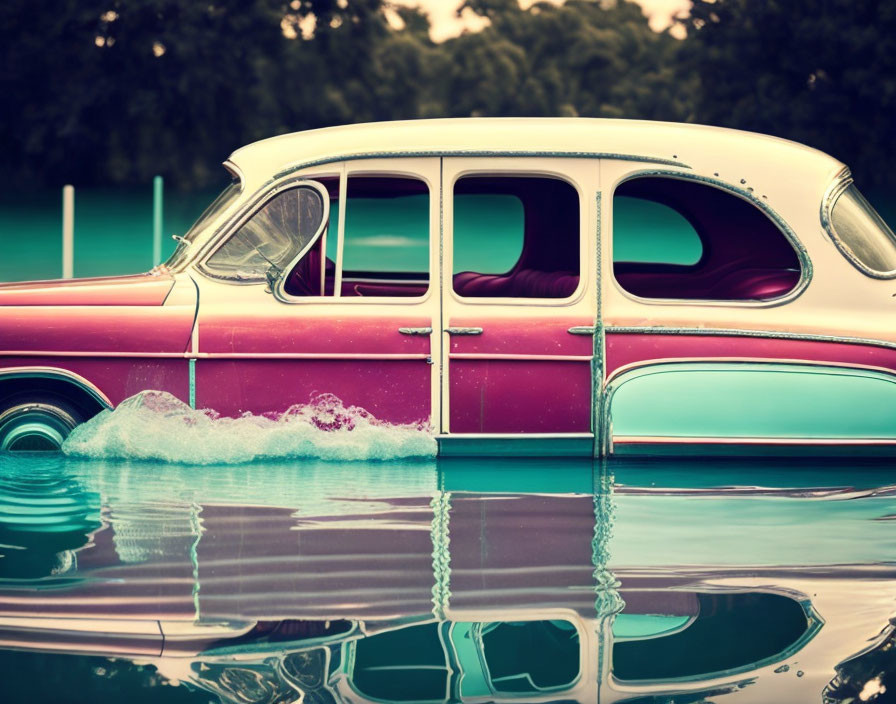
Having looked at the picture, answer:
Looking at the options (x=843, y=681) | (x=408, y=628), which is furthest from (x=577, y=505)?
Answer: (x=843, y=681)

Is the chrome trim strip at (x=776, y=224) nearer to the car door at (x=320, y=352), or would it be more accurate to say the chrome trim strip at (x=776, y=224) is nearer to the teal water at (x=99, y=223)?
the car door at (x=320, y=352)

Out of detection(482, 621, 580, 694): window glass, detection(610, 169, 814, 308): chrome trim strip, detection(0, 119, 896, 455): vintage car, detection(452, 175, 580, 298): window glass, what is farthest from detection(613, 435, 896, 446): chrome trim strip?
detection(482, 621, 580, 694): window glass

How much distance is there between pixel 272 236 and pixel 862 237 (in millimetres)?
3003

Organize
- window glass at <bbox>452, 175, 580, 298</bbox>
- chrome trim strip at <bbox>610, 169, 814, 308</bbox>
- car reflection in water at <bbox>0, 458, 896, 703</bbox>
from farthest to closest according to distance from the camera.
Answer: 1. window glass at <bbox>452, 175, 580, 298</bbox>
2. chrome trim strip at <bbox>610, 169, 814, 308</bbox>
3. car reflection in water at <bbox>0, 458, 896, 703</bbox>

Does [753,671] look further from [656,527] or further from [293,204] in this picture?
[293,204]

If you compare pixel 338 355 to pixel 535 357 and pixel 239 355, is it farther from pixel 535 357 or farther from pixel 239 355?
pixel 535 357

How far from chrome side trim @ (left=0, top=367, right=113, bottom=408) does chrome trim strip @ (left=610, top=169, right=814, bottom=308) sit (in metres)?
2.62

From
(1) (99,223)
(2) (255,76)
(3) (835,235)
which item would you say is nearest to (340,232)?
(3) (835,235)

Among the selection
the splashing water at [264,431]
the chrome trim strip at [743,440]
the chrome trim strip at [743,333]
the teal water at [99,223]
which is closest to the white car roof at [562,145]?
the chrome trim strip at [743,333]

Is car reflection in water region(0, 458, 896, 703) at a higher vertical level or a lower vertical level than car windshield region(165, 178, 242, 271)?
lower

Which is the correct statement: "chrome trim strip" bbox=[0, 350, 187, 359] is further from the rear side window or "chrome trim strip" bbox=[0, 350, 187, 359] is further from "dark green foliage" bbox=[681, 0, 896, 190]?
"dark green foliage" bbox=[681, 0, 896, 190]

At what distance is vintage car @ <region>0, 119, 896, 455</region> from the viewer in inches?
248

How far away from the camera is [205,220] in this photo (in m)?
6.90

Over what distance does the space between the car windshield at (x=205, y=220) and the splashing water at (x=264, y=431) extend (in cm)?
82
